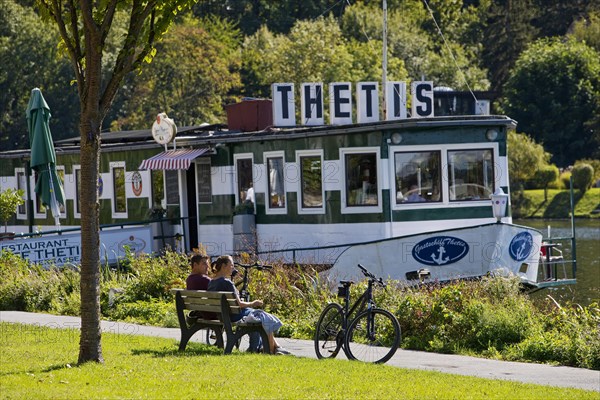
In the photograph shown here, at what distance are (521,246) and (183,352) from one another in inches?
365

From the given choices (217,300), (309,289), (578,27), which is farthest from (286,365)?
(578,27)

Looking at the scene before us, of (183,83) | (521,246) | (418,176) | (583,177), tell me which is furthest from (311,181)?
(183,83)

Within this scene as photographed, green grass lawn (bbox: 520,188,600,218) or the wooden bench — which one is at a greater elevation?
green grass lawn (bbox: 520,188,600,218)

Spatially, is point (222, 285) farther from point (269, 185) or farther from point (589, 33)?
point (589, 33)

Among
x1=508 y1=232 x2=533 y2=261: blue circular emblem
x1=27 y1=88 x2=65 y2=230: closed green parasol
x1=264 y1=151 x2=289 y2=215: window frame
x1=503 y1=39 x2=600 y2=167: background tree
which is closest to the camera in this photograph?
x1=508 y1=232 x2=533 y2=261: blue circular emblem

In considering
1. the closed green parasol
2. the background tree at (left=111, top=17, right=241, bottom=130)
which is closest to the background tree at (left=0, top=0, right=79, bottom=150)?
the background tree at (left=111, top=17, right=241, bottom=130)

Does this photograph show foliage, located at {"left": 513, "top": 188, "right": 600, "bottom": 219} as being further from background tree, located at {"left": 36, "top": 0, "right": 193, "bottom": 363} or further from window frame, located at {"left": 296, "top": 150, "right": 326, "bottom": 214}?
background tree, located at {"left": 36, "top": 0, "right": 193, "bottom": 363}

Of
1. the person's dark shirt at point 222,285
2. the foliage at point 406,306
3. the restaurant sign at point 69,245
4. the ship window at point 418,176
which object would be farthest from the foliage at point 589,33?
the person's dark shirt at point 222,285

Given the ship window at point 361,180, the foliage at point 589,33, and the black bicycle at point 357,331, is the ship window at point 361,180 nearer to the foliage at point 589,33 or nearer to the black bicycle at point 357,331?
the black bicycle at point 357,331

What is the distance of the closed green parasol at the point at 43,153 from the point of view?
26125 mm

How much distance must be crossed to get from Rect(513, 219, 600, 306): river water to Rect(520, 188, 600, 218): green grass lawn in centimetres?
148

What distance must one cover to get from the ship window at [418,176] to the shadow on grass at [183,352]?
28.5ft

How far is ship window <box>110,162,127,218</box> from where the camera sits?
29.0m

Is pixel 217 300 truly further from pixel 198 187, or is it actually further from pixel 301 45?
pixel 301 45
